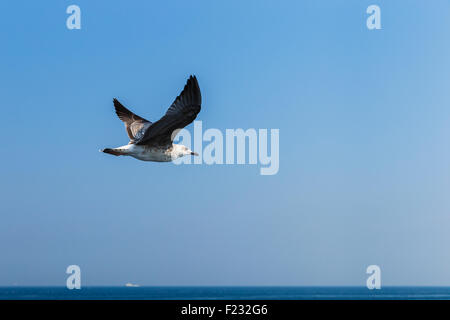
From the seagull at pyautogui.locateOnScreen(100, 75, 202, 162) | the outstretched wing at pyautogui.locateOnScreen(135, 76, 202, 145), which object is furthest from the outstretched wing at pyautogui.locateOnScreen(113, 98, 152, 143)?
the outstretched wing at pyautogui.locateOnScreen(135, 76, 202, 145)

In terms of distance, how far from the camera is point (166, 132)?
11320mm

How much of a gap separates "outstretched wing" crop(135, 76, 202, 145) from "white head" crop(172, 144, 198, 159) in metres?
0.72

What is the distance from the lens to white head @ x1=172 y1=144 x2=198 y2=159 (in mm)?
11995

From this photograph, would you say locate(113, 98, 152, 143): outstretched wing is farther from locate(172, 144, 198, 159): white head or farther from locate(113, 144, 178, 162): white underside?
locate(172, 144, 198, 159): white head

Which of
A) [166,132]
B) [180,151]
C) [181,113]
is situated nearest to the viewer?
[181,113]

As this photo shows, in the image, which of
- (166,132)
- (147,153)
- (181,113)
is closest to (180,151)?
(147,153)

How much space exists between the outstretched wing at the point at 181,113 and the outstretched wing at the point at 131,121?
890mm

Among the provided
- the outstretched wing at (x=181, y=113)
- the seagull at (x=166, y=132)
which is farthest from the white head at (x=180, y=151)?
the outstretched wing at (x=181, y=113)

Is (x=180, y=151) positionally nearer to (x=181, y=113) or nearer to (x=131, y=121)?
(x=181, y=113)

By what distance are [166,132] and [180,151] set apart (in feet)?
3.19

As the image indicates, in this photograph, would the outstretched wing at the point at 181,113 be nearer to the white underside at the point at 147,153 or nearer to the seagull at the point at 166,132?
the seagull at the point at 166,132

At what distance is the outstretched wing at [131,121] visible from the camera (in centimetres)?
1255

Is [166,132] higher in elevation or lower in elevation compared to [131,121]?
lower
